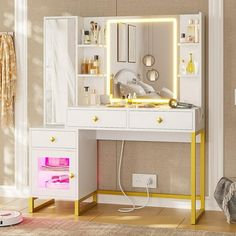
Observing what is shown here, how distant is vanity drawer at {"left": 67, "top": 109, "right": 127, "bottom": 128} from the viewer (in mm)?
4855

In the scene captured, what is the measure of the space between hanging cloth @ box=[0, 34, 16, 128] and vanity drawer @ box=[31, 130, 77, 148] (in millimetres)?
629

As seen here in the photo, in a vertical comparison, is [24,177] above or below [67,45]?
below

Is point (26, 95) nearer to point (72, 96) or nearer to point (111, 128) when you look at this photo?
point (72, 96)

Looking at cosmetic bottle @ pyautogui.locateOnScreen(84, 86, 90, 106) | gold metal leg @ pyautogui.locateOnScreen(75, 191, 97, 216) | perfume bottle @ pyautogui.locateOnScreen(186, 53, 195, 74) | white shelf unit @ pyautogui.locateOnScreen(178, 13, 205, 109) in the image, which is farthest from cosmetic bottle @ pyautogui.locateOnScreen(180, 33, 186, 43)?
gold metal leg @ pyautogui.locateOnScreen(75, 191, 97, 216)

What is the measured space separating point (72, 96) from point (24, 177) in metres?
0.89

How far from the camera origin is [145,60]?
521cm

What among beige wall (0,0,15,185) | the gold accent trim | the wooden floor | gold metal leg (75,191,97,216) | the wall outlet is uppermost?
beige wall (0,0,15,185)

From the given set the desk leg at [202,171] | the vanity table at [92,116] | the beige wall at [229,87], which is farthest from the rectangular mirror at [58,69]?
the beige wall at [229,87]

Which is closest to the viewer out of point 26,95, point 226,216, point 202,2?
point 226,216

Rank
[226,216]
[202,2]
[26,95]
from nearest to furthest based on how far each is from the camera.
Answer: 1. [226,216]
2. [202,2]
3. [26,95]

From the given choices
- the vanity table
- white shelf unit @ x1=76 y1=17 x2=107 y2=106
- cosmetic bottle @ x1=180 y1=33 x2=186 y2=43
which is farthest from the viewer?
white shelf unit @ x1=76 y1=17 x2=107 y2=106

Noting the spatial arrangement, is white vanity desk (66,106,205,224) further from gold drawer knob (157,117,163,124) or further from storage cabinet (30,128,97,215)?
storage cabinet (30,128,97,215)

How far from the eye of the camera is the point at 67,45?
530 cm

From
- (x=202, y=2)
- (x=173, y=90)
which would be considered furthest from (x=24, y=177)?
(x=202, y=2)
